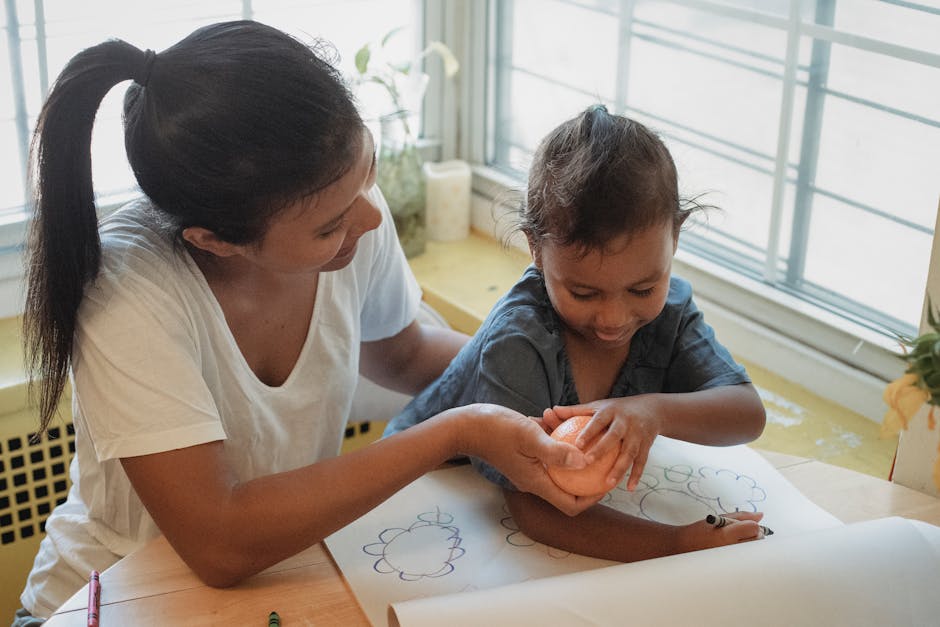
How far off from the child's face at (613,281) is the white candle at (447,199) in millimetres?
1042

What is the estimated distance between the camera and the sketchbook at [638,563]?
2.97 feet

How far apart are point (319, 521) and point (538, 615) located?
243 millimetres

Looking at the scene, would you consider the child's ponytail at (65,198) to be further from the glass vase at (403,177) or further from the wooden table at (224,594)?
the glass vase at (403,177)

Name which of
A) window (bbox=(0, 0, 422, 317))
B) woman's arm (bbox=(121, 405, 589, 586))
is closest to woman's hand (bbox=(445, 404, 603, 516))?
woman's arm (bbox=(121, 405, 589, 586))

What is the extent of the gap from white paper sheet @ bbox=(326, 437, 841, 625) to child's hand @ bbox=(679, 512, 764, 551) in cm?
6

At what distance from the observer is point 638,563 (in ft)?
3.14

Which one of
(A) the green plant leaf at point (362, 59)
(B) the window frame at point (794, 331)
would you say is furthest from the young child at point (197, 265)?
(A) the green plant leaf at point (362, 59)

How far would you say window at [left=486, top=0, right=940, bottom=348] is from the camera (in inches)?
59.1

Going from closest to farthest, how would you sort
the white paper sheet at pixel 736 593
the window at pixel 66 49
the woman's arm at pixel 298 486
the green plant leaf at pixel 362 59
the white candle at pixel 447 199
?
the white paper sheet at pixel 736 593
the woman's arm at pixel 298 486
the window at pixel 66 49
the green plant leaf at pixel 362 59
the white candle at pixel 447 199

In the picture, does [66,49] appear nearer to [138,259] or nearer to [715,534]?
[138,259]

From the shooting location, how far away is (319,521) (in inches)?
40.9

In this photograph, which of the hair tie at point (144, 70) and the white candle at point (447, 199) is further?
the white candle at point (447, 199)

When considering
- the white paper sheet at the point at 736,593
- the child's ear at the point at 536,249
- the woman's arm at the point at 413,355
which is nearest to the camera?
the white paper sheet at the point at 736,593

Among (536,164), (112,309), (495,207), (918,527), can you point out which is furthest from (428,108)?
(918,527)
